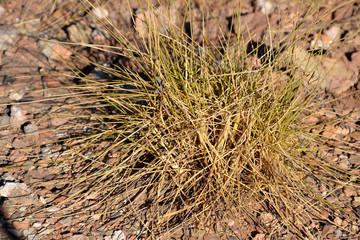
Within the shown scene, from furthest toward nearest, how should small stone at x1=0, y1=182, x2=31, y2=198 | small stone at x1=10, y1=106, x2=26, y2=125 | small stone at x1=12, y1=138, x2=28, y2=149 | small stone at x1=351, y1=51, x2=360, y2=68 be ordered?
small stone at x1=351, y1=51, x2=360, y2=68 < small stone at x1=10, y1=106, x2=26, y2=125 < small stone at x1=12, y1=138, x2=28, y2=149 < small stone at x1=0, y1=182, x2=31, y2=198

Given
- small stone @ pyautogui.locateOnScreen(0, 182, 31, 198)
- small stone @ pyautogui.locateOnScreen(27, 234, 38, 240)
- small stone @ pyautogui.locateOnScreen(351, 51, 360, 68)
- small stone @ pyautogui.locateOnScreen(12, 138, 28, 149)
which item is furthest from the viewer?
small stone @ pyautogui.locateOnScreen(351, 51, 360, 68)

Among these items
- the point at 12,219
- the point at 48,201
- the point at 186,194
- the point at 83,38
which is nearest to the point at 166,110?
the point at 186,194

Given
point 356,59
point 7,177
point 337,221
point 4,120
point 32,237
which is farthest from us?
point 356,59

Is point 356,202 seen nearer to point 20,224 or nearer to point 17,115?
point 20,224

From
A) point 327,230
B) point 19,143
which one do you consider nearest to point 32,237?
point 19,143

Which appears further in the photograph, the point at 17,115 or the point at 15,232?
the point at 17,115

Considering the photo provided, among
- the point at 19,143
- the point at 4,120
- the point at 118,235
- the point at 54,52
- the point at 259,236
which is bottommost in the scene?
the point at 259,236

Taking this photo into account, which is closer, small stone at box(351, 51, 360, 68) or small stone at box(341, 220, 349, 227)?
small stone at box(341, 220, 349, 227)

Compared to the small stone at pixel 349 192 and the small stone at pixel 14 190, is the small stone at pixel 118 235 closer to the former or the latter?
the small stone at pixel 14 190

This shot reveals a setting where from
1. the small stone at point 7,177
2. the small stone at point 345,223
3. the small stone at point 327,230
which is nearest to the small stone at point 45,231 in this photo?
the small stone at point 7,177

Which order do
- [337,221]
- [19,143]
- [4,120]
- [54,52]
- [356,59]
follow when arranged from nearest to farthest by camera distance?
[337,221]
[19,143]
[4,120]
[356,59]
[54,52]

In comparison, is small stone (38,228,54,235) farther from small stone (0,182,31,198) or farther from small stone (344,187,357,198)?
small stone (344,187,357,198)

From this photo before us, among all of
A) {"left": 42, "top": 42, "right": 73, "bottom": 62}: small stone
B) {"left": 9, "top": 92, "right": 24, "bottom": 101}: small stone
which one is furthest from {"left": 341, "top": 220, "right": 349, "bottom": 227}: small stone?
{"left": 42, "top": 42, "right": 73, "bottom": 62}: small stone
